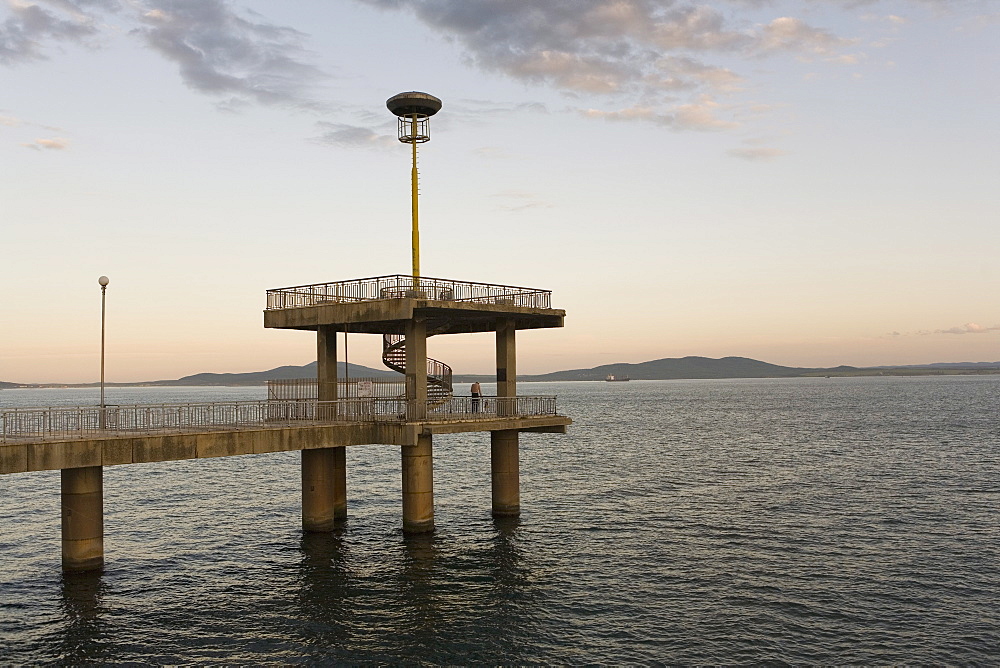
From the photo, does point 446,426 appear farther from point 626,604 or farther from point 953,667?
point 953,667

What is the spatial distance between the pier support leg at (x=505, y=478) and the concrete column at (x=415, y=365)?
6069 mm

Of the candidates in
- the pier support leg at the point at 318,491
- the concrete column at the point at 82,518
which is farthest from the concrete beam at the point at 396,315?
the concrete column at the point at 82,518

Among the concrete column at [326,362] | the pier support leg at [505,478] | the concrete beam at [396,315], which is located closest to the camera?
the concrete beam at [396,315]

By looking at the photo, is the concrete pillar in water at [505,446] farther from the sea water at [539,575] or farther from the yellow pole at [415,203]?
the yellow pole at [415,203]

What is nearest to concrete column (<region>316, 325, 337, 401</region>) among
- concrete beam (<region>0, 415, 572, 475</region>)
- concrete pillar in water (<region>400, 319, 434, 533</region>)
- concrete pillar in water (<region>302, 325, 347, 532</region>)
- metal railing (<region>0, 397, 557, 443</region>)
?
concrete pillar in water (<region>302, 325, 347, 532</region>)

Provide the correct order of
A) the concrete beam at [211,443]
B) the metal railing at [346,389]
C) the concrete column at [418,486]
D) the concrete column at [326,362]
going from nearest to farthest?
the concrete beam at [211,443] → the concrete column at [418,486] → the metal railing at [346,389] → the concrete column at [326,362]

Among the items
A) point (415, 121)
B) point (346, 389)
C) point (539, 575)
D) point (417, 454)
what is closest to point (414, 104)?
point (415, 121)

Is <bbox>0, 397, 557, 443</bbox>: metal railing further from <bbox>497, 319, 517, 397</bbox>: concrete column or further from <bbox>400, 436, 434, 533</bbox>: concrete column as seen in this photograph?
<bbox>400, 436, 434, 533</bbox>: concrete column

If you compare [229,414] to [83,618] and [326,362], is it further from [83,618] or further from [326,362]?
[83,618]

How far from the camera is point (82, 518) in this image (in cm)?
3123

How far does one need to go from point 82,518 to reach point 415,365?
1535 centimetres

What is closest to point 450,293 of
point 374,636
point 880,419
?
point 374,636

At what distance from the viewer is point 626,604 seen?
97.8ft

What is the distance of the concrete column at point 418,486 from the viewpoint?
38.1 meters
